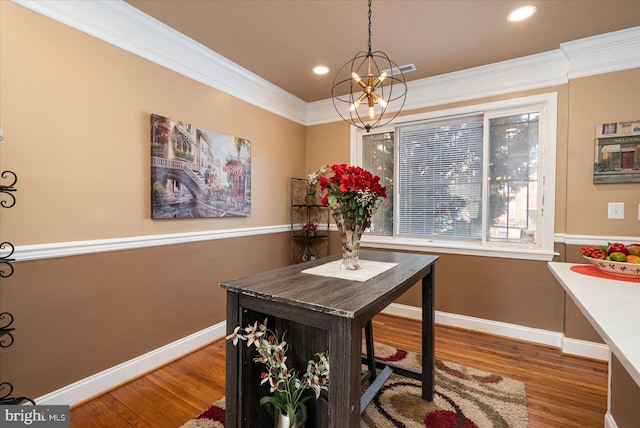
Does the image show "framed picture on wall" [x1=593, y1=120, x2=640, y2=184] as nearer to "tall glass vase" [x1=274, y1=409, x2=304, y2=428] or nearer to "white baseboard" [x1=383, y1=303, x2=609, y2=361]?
"white baseboard" [x1=383, y1=303, x2=609, y2=361]

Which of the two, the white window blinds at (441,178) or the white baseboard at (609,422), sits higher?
the white window blinds at (441,178)

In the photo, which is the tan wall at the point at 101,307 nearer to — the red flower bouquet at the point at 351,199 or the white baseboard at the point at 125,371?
the white baseboard at the point at 125,371

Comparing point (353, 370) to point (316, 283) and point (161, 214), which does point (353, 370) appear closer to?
point (316, 283)

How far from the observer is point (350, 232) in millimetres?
1634

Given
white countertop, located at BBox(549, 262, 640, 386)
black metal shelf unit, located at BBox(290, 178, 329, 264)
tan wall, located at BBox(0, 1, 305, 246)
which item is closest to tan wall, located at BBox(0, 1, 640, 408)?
tan wall, located at BBox(0, 1, 305, 246)

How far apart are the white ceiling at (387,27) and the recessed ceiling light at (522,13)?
0.04 m

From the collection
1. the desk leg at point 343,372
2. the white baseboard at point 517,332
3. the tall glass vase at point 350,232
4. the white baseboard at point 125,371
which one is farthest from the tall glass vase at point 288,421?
the white baseboard at point 517,332

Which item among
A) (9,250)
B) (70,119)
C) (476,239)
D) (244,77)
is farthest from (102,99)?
(476,239)

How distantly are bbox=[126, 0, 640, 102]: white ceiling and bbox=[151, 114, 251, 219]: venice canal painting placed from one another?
30.1 inches

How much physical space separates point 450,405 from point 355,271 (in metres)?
1.12

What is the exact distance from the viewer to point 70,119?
73.7 inches

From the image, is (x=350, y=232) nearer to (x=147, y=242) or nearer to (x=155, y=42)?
(x=147, y=242)

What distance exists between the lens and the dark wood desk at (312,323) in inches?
41.7

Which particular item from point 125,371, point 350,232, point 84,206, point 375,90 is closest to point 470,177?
point 375,90
